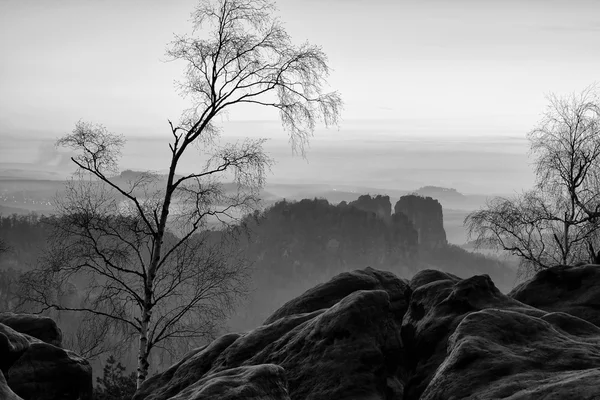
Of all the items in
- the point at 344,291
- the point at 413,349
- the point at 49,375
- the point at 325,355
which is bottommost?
the point at 49,375

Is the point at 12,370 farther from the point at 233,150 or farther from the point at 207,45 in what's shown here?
the point at 207,45

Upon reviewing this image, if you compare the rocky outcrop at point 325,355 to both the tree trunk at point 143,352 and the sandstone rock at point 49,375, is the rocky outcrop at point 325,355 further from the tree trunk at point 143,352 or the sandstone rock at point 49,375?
the tree trunk at point 143,352

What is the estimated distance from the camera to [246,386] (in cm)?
897

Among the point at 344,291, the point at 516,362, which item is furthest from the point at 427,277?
the point at 516,362

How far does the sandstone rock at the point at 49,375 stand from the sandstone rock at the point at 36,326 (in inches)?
152

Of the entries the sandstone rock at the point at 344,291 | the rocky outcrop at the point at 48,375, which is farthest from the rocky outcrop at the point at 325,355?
the rocky outcrop at the point at 48,375

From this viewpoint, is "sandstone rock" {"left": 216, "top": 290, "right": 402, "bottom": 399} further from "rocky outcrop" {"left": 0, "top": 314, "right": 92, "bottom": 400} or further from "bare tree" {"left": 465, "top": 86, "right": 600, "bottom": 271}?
"bare tree" {"left": 465, "top": 86, "right": 600, "bottom": 271}

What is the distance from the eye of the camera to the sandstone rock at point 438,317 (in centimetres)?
1212

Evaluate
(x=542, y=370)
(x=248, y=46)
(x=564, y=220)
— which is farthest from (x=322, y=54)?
(x=564, y=220)

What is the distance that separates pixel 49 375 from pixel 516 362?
1475 cm

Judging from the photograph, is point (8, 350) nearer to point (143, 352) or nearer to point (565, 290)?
point (143, 352)

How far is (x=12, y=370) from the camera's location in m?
16.7

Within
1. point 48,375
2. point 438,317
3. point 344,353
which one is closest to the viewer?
point 344,353

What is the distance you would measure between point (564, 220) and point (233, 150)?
2044 cm
